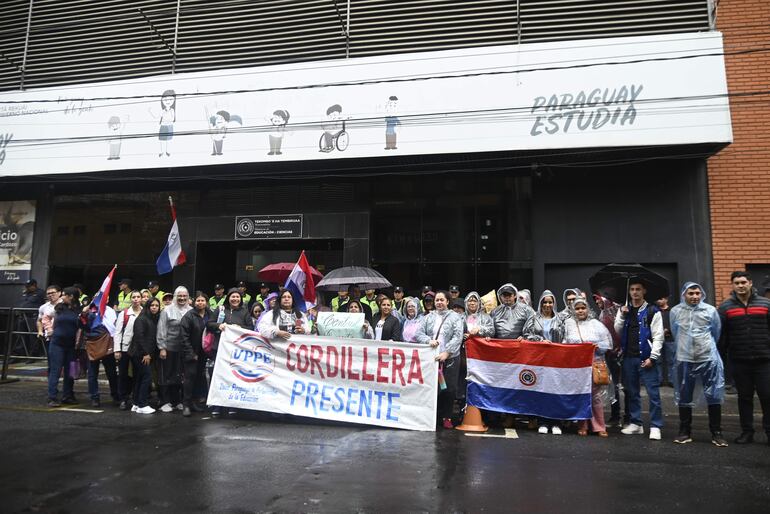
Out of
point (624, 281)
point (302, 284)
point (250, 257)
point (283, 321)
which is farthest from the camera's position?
point (250, 257)

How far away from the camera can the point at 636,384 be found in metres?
6.54

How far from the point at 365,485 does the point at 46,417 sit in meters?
5.37

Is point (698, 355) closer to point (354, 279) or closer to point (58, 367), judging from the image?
point (354, 279)

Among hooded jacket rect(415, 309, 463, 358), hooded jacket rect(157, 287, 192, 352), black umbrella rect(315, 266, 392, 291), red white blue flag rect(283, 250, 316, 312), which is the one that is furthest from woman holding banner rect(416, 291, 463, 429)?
hooded jacket rect(157, 287, 192, 352)

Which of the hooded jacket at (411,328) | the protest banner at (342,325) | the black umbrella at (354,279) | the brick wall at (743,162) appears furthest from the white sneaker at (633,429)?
the brick wall at (743,162)

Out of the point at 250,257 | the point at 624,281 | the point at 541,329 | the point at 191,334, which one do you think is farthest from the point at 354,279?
the point at 250,257

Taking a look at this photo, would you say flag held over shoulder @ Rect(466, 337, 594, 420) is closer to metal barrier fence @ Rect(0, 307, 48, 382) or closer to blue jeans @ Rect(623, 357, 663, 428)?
blue jeans @ Rect(623, 357, 663, 428)

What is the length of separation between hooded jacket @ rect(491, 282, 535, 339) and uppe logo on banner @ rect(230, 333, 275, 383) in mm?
3224

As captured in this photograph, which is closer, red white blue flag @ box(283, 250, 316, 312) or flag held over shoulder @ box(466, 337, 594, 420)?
flag held over shoulder @ box(466, 337, 594, 420)

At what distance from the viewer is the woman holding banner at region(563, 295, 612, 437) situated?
6531 millimetres

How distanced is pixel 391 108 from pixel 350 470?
821cm

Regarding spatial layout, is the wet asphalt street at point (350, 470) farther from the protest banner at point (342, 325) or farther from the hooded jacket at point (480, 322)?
the hooded jacket at point (480, 322)

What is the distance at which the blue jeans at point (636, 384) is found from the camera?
6.36m

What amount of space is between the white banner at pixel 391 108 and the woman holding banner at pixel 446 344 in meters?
4.78
